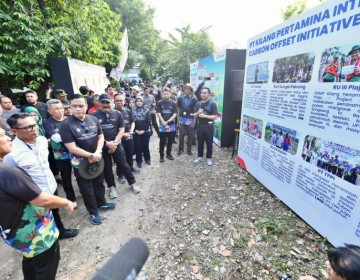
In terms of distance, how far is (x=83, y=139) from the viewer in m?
3.16

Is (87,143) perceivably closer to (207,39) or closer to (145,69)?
(207,39)

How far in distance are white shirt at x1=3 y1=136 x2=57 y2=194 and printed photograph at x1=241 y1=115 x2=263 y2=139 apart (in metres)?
4.06

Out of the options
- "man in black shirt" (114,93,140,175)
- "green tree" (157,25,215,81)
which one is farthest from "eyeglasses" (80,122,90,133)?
"green tree" (157,25,215,81)

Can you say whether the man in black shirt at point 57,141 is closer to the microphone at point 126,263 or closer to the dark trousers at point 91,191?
the dark trousers at point 91,191

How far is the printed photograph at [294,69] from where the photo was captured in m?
3.05

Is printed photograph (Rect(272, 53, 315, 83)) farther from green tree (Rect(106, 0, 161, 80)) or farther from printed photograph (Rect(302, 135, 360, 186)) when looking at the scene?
green tree (Rect(106, 0, 161, 80))

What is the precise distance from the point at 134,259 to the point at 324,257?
322 cm

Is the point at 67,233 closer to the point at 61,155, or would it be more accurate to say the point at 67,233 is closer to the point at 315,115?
the point at 61,155

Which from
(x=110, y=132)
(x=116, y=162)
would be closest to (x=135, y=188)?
(x=116, y=162)

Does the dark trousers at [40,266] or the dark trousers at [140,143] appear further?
the dark trousers at [140,143]

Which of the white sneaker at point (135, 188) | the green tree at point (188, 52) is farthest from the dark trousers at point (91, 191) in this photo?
the green tree at point (188, 52)

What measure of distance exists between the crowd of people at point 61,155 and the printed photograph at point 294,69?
205cm

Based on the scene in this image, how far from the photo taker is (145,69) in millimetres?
33000

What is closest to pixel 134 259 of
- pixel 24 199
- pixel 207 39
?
pixel 24 199
